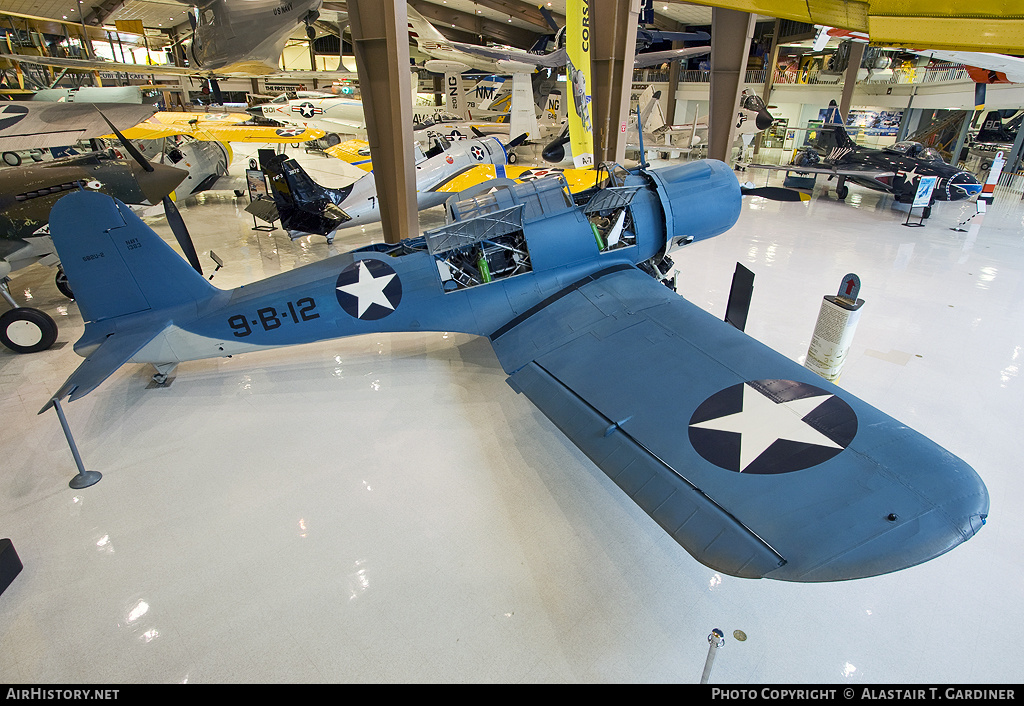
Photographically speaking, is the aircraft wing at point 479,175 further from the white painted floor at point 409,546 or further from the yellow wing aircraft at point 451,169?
the white painted floor at point 409,546

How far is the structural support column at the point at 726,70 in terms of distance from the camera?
10141mm

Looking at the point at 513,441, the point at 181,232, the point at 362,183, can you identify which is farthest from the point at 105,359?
the point at 362,183

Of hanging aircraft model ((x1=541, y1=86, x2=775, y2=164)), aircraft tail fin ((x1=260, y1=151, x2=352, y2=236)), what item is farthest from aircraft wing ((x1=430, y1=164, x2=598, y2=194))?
hanging aircraft model ((x1=541, y1=86, x2=775, y2=164))

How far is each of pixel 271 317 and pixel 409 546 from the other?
7.85 ft

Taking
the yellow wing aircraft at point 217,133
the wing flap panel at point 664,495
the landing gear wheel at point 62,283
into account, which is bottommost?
Answer: the landing gear wheel at point 62,283

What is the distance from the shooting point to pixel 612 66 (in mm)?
9180

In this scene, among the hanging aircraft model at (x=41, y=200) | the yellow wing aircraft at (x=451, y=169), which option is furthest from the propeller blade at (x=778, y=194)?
the hanging aircraft model at (x=41, y=200)

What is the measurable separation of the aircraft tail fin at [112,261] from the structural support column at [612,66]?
7290mm

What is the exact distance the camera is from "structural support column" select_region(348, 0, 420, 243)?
626 cm

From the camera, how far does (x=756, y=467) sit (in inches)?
96.7

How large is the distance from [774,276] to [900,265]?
2.34 metres

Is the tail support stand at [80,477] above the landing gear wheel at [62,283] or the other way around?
the other way around

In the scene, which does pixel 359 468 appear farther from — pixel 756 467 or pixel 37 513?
pixel 756 467

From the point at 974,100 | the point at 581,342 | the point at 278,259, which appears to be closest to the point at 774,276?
the point at 581,342
